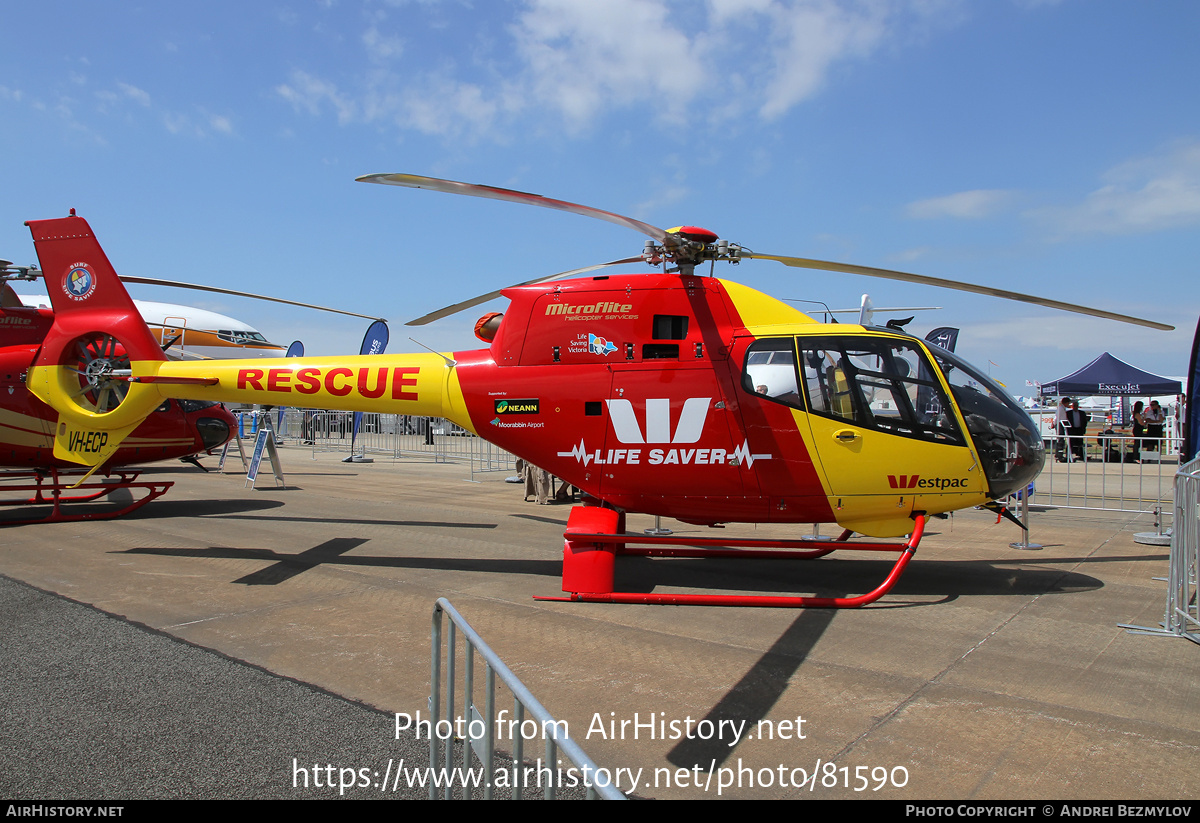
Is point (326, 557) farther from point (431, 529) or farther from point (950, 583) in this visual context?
point (950, 583)

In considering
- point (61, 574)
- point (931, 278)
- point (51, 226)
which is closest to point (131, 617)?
point (61, 574)

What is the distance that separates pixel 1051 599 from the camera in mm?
6895

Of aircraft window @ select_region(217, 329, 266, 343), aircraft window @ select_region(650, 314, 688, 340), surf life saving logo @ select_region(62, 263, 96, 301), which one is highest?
aircraft window @ select_region(217, 329, 266, 343)

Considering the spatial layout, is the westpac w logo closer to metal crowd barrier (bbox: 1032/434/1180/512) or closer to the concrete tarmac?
the concrete tarmac

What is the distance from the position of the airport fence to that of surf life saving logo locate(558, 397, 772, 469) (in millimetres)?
13754

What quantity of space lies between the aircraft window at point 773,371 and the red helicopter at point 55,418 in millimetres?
8045

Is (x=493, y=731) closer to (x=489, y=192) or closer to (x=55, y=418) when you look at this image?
(x=489, y=192)

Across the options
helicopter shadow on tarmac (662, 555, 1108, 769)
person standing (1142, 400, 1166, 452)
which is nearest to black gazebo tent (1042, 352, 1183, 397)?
person standing (1142, 400, 1166, 452)

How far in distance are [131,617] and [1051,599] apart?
849cm

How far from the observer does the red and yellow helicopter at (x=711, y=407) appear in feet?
22.2

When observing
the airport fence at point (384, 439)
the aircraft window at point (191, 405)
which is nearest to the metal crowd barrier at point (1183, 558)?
the aircraft window at point (191, 405)

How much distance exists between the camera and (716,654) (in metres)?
5.35

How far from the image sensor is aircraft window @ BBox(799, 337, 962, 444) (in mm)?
6777

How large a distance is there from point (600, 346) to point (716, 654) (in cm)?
338
